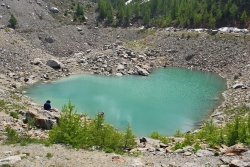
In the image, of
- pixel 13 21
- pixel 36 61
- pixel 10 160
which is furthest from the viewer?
pixel 13 21

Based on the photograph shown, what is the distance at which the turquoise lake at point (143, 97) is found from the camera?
3666 centimetres

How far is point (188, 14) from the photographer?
10181cm

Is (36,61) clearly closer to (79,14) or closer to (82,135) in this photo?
(82,135)

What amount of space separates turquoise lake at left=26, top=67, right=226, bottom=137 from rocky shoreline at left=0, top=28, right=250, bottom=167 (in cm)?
269

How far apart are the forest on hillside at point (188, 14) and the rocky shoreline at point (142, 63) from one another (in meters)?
13.6

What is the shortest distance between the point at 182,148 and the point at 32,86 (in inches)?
1443

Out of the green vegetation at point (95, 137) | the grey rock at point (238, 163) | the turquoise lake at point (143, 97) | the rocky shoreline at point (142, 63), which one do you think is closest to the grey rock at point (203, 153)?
the rocky shoreline at point (142, 63)

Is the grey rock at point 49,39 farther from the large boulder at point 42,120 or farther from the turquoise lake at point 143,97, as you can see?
the large boulder at point 42,120

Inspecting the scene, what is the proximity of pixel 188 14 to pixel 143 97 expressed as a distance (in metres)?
65.9

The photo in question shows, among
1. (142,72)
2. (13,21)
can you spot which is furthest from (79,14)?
(142,72)

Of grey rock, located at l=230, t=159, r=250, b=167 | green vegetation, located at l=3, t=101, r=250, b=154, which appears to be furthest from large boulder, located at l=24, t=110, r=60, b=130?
grey rock, located at l=230, t=159, r=250, b=167

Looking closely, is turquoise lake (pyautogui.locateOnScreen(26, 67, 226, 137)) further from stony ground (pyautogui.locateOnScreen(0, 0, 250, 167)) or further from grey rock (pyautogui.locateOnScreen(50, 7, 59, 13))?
grey rock (pyautogui.locateOnScreen(50, 7, 59, 13))

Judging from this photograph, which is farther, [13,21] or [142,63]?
[13,21]

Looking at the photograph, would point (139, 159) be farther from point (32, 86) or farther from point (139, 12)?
point (139, 12)
